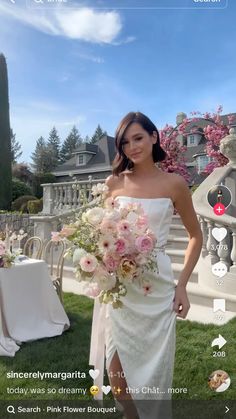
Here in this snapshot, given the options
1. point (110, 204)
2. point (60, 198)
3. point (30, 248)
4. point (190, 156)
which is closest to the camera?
point (110, 204)

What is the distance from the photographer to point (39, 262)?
11.3 ft

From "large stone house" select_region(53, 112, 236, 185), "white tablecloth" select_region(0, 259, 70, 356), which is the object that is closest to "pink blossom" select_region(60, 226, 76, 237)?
"white tablecloth" select_region(0, 259, 70, 356)

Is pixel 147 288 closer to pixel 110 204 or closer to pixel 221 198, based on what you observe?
pixel 110 204

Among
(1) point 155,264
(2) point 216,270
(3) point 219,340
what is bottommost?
(3) point 219,340

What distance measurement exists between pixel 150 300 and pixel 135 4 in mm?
1596

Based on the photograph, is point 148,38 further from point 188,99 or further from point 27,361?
point 27,361

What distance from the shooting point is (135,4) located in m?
1.91

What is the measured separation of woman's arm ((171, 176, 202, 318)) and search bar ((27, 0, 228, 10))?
3.60 ft

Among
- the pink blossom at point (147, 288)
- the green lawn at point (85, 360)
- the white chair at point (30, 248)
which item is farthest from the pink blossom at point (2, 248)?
the pink blossom at point (147, 288)

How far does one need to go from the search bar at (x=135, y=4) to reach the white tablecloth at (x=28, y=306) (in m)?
2.20

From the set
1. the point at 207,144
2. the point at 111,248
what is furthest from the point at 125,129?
the point at 207,144

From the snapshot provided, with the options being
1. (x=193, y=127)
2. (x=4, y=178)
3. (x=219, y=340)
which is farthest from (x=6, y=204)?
(x=219, y=340)

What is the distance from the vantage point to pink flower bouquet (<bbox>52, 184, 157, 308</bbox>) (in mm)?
1255

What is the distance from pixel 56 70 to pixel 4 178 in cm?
948
